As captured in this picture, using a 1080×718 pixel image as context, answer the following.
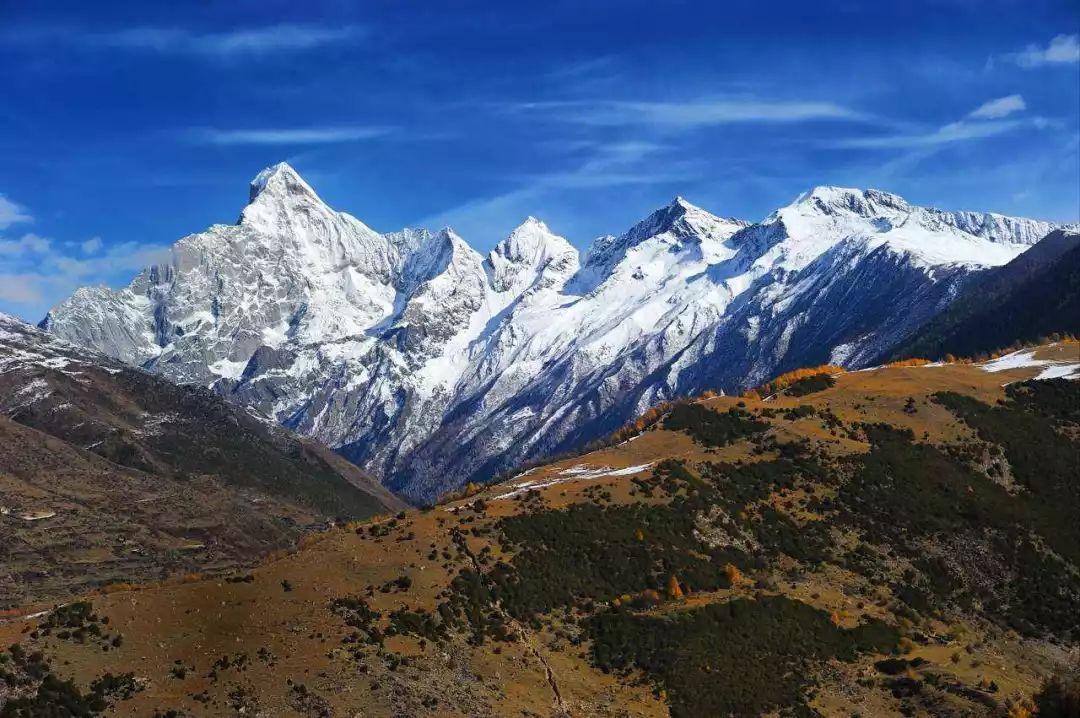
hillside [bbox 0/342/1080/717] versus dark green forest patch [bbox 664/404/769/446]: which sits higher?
dark green forest patch [bbox 664/404/769/446]

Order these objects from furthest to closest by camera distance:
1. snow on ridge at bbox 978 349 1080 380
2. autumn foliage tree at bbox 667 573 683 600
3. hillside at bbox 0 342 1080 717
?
snow on ridge at bbox 978 349 1080 380 < autumn foliage tree at bbox 667 573 683 600 < hillside at bbox 0 342 1080 717

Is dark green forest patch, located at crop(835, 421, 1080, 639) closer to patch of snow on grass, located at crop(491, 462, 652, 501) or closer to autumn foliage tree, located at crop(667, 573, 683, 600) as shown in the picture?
autumn foliage tree, located at crop(667, 573, 683, 600)

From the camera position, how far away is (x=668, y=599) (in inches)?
3450

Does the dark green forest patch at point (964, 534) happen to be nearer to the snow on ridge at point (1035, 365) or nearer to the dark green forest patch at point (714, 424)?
the dark green forest patch at point (714, 424)

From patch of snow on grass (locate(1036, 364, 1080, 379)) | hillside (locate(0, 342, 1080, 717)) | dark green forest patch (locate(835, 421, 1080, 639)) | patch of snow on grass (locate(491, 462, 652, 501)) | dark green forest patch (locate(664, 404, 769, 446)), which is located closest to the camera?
hillside (locate(0, 342, 1080, 717))

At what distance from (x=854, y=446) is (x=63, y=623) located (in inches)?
3574

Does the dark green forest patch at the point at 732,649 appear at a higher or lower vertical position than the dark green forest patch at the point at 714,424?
lower

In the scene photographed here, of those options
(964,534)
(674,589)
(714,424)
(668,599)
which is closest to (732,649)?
(668,599)

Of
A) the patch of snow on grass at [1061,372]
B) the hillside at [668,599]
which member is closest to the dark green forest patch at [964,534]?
the hillside at [668,599]

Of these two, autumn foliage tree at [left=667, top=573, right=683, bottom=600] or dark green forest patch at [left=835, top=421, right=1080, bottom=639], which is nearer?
autumn foliage tree at [left=667, top=573, right=683, bottom=600]

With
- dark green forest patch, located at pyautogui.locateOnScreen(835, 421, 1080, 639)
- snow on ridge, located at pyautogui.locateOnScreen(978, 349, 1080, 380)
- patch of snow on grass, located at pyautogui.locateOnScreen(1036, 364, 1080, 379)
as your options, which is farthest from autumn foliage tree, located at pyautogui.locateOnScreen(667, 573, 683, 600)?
patch of snow on grass, located at pyautogui.locateOnScreen(1036, 364, 1080, 379)

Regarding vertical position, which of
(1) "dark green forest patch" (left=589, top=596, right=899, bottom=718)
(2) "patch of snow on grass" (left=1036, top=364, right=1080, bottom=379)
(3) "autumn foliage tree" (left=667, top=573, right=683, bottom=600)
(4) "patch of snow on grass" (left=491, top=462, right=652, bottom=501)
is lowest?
(1) "dark green forest patch" (left=589, top=596, right=899, bottom=718)

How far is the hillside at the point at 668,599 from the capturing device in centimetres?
6650

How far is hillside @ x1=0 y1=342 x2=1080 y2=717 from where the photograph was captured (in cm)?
6650
